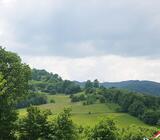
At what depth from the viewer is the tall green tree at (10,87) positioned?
80.2 meters

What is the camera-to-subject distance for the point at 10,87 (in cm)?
8575

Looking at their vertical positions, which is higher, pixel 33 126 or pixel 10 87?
pixel 10 87

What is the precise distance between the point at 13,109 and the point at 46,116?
18.9 ft

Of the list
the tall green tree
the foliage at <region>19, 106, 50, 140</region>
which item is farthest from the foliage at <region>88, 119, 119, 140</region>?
the tall green tree

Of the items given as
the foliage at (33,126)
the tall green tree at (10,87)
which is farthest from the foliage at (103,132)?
the tall green tree at (10,87)

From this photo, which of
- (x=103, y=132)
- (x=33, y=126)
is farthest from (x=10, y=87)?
(x=103, y=132)

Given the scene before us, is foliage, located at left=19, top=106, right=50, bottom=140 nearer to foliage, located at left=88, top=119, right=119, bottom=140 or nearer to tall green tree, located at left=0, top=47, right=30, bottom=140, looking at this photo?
tall green tree, located at left=0, top=47, right=30, bottom=140

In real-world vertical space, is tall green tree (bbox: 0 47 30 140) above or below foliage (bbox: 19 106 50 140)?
above

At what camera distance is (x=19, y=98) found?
287 feet

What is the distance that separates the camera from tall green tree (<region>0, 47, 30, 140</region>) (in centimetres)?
8025

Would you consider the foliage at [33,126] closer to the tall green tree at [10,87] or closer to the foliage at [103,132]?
the tall green tree at [10,87]

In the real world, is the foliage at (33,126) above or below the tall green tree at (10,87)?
below

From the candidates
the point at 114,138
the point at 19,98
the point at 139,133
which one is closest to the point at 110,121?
the point at 114,138

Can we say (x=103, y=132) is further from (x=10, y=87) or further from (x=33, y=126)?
(x=10, y=87)
